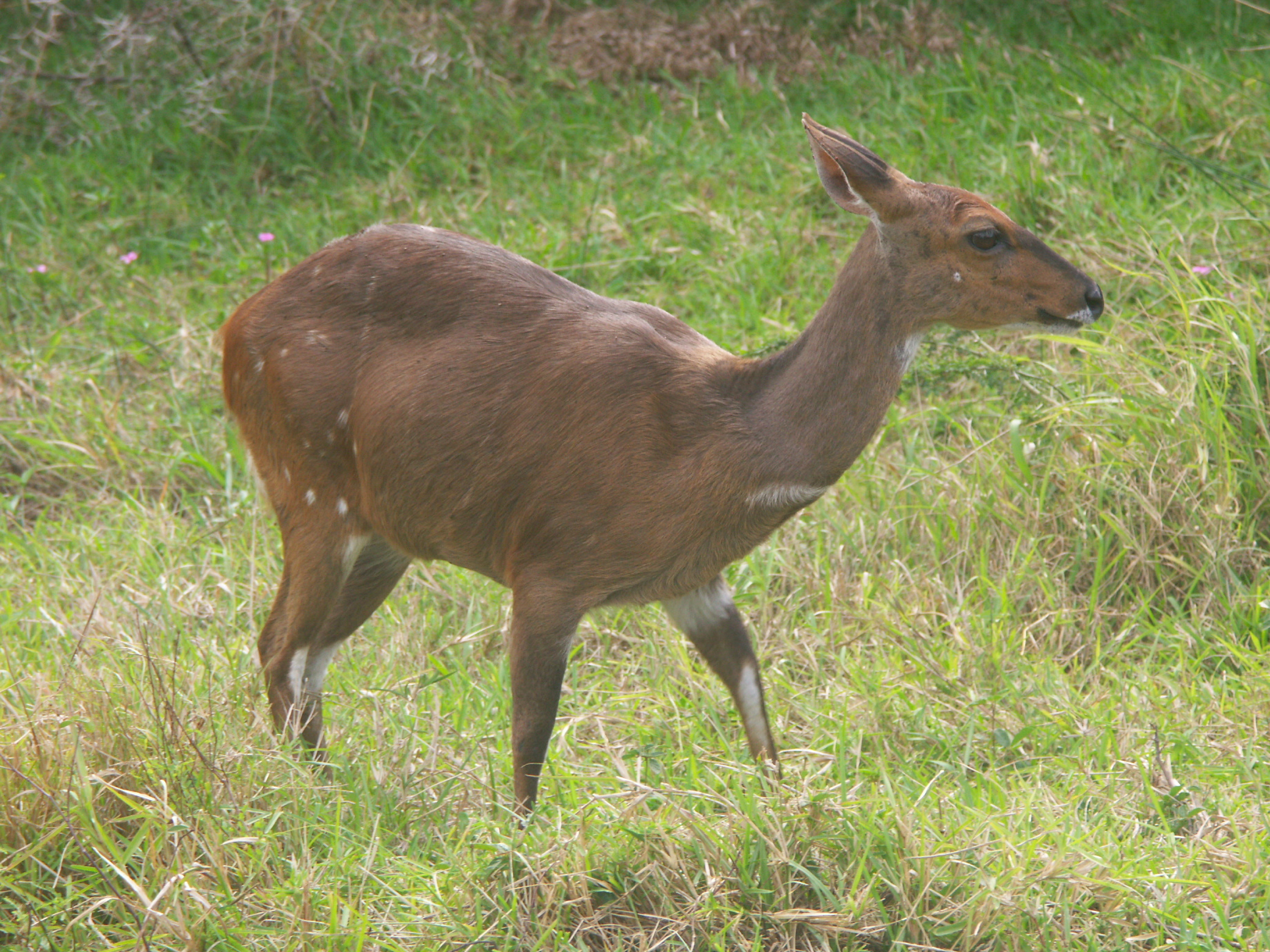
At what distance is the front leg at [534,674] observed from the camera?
3379 mm

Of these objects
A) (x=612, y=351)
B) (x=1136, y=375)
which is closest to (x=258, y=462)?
(x=612, y=351)

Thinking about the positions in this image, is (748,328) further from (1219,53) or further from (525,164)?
(1219,53)

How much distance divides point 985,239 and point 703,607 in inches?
46.0

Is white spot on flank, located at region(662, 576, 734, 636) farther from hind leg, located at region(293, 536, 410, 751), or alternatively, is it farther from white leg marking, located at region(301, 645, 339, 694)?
white leg marking, located at region(301, 645, 339, 694)

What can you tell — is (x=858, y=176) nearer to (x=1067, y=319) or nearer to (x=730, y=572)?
(x=1067, y=319)

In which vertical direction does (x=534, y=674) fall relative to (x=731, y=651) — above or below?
above

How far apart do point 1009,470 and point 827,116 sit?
2899 mm

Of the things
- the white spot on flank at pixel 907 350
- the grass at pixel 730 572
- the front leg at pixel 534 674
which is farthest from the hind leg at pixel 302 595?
the white spot on flank at pixel 907 350

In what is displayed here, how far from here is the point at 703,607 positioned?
12.2 ft

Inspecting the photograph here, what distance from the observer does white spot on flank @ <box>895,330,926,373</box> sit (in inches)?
129

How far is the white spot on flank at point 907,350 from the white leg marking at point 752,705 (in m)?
0.92

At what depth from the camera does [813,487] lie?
328 cm

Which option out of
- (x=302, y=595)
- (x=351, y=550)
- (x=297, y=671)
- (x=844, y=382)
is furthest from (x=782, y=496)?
(x=297, y=671)

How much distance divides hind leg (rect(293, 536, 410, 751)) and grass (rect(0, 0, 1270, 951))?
14 cm
